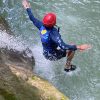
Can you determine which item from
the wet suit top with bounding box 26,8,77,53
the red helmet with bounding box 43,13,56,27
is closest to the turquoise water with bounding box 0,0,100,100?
the wet suit top with bounding box 26,8,77,53

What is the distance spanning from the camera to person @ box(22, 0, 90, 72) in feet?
25.1

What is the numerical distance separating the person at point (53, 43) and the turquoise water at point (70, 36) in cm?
46

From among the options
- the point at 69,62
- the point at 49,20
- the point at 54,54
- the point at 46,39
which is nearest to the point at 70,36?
the point at 69,62

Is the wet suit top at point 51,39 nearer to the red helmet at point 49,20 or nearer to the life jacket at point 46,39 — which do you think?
the life jacket at point 46,39

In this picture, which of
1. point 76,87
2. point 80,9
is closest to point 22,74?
point 76,87

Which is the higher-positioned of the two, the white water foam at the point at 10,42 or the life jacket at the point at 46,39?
the life jacket at the point at 46,39

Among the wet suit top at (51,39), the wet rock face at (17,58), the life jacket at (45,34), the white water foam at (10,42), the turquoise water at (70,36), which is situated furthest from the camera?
the turquoise water at (70,36)

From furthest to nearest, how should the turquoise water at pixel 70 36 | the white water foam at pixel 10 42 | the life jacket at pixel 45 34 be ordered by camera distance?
1. the turquoise water at pixel 70 36
2. the white water foam at pixel 10 42
3. the life jacket at pixel 45 34

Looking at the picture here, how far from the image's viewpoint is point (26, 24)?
436 inches

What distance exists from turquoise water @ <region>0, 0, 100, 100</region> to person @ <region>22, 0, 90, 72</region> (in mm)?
458

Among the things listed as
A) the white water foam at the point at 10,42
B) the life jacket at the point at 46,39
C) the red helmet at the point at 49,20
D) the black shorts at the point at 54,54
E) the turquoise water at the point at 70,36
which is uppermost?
the red helmet at the point at 49,20

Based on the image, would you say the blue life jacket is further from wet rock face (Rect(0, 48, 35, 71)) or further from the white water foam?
the white water foam

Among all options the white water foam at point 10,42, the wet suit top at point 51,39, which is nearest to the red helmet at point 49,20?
the wet suit top at point 51,39

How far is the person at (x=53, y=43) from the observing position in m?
7.64
